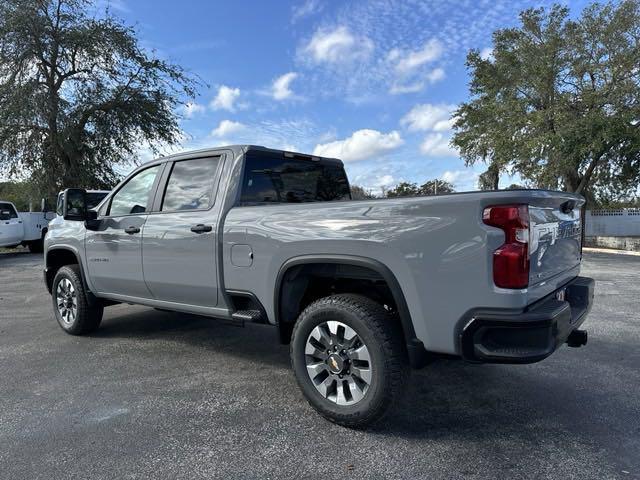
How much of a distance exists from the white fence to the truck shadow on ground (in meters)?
22.4

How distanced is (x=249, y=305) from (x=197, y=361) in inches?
47.8

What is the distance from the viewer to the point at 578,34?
18.5 meters

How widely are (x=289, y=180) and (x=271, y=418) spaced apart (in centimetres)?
211

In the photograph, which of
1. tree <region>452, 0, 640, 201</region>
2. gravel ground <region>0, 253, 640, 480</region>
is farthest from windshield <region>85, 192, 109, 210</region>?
tree <region>452, 0, 640, 201</region>

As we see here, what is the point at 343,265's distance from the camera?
3.38 m

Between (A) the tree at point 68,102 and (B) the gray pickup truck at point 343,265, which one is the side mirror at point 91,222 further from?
(A) the tree at point 68,102

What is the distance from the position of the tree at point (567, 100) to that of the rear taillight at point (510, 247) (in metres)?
16.7

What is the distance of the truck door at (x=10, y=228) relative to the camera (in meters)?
15.4

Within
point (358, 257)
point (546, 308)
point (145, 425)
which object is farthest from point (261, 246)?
point (546, 308)

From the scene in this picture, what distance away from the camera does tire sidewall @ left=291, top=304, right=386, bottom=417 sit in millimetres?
3066

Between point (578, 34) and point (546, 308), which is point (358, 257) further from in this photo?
point (578, 34)

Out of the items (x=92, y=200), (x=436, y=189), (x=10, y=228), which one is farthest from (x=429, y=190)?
(x=10, y=228)

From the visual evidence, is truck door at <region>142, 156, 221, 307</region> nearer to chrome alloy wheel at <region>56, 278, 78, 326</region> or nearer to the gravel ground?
the gravel ground

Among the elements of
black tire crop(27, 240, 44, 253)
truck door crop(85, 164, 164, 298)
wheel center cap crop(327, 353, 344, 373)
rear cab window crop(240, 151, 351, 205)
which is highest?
rear cab window crop(240, 151, 351, 205)
